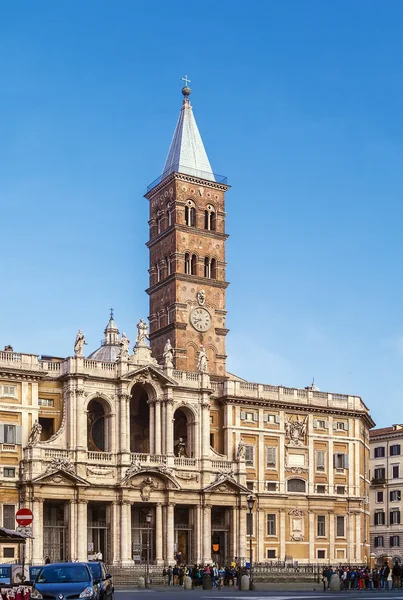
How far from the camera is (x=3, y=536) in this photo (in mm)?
41188

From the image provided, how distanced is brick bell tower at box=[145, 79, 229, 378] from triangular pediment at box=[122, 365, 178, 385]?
6.17 m

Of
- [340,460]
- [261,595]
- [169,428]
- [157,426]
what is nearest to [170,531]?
[169,428]

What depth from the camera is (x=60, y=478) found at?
241ft

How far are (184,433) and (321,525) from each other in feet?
50.5

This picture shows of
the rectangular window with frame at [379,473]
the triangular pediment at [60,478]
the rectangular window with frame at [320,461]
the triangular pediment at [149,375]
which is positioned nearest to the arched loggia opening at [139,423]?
the triangular pediment at [149,375]

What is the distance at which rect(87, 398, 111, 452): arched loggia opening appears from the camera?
79.7 metres

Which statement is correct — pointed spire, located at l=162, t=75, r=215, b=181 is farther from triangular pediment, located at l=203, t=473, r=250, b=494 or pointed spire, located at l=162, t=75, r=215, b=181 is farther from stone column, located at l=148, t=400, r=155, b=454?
triangular pediment, located at l=203, t=473, r=250, b=494

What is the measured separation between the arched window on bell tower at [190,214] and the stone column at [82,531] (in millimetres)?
28539

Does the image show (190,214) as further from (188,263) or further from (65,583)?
(65,583)

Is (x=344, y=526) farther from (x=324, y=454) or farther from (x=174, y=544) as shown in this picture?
(x=174, y=544)

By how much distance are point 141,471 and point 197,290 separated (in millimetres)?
19612

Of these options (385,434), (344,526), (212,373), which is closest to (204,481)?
(212,373)

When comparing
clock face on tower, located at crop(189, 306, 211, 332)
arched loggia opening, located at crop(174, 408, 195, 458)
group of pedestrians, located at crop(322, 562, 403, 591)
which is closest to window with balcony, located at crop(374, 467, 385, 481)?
clock face on tower, located at crop(189, 306, 211, 332)

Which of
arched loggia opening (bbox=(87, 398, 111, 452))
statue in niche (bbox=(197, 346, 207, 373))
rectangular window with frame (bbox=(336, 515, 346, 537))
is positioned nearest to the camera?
arched loggia opening (bbox=(87, 398, 111, 452))
